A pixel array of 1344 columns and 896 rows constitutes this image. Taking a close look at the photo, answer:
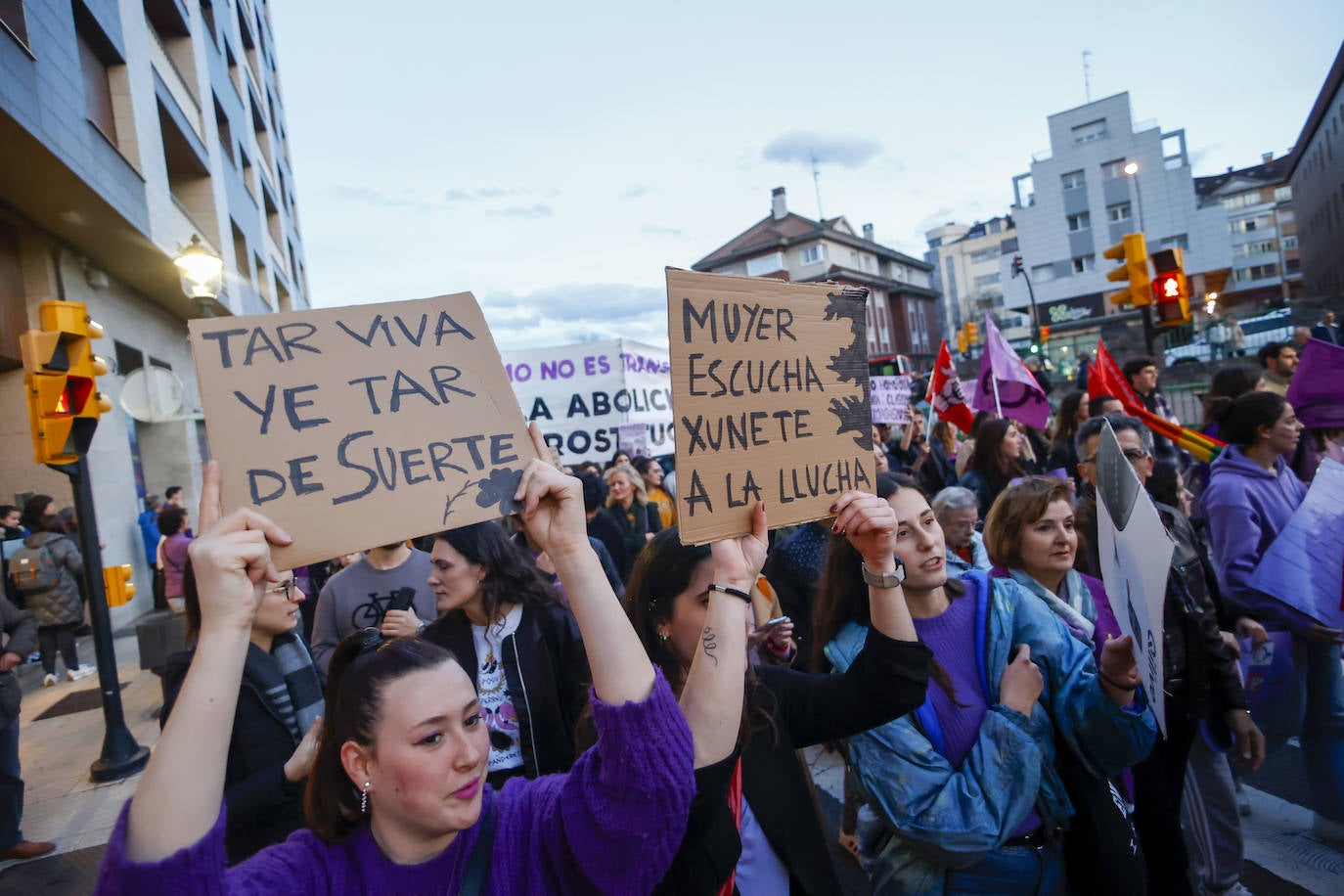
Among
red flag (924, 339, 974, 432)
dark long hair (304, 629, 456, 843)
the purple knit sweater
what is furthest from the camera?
red flag (924, 339, 974, 432)

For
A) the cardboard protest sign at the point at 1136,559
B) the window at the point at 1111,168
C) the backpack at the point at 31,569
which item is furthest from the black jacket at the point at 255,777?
the window at the point at 1111,168

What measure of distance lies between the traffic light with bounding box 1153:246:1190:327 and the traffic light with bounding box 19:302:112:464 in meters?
11.2

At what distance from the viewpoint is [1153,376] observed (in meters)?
7.47

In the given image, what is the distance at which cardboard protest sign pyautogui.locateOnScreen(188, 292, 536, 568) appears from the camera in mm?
1597

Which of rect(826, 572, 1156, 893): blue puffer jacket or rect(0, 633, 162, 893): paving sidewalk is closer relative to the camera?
rect(826, 572, 1156, 893): blue puffer jacket

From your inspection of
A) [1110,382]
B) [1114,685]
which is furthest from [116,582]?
[1110,382]

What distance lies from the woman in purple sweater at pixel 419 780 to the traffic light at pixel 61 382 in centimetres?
586

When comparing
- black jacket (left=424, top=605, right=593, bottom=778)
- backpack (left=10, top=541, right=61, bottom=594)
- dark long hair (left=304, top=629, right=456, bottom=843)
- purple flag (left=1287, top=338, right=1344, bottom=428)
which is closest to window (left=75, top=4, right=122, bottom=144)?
backpack (left=10, top=541, right=61, bottom=594)

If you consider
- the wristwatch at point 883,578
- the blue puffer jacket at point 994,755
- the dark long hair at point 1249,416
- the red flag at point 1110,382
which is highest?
the red flag at point 1110,382

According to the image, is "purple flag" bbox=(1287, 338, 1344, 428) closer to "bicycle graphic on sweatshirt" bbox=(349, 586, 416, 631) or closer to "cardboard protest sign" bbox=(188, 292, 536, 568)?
"cardboard protest sign" bbox=(188, 292, 536, 568)

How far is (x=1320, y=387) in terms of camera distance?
4863 mm

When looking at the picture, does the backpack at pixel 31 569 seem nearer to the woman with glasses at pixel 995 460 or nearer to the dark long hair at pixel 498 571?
the dark long hair at pixel 498 571

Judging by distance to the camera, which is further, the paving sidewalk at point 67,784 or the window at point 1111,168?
the window at point 1111,168

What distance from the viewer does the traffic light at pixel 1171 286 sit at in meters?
10.1
